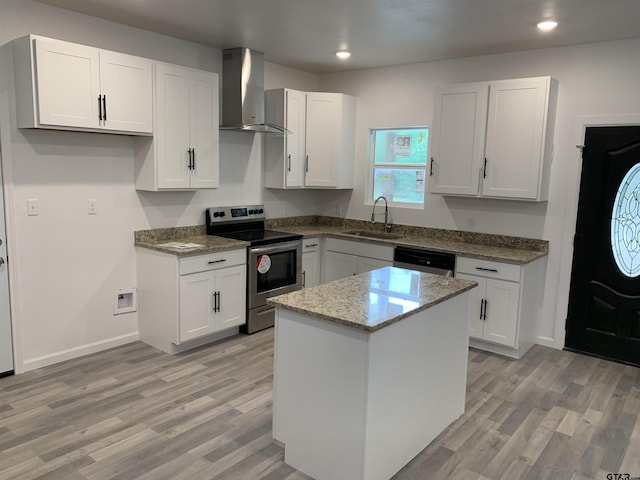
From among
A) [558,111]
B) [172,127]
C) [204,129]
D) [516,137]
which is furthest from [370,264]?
[172,127]

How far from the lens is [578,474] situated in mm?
2562

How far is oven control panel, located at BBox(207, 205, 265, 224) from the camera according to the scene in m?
4.76

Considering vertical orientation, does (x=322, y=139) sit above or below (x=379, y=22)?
→ below

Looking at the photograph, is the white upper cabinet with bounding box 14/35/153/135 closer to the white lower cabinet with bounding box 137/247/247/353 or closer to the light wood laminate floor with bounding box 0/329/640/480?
the white lower cabinet with bounding box 137/247/247/353

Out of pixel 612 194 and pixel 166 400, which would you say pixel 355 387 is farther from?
pixel 612 194

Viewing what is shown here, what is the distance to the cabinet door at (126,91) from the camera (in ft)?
11.7

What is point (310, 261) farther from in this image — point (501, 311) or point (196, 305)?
point (501, 311)

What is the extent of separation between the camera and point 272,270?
4.73 m

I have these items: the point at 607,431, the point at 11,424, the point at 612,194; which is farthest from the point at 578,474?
the point at 11,424

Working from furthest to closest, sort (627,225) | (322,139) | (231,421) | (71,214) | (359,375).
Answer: (322,139)
(627,225)
(71,214)
(231,421)
(359,375)

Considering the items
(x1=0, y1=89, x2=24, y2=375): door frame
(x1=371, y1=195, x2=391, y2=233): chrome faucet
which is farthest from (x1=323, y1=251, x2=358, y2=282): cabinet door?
(x1=0, y1=89, x2=24, y2=375): door frame

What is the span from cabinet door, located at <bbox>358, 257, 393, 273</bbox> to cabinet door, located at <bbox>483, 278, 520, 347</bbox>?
105cm

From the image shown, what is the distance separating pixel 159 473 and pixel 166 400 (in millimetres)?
827

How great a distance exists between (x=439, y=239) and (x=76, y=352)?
3.52m
